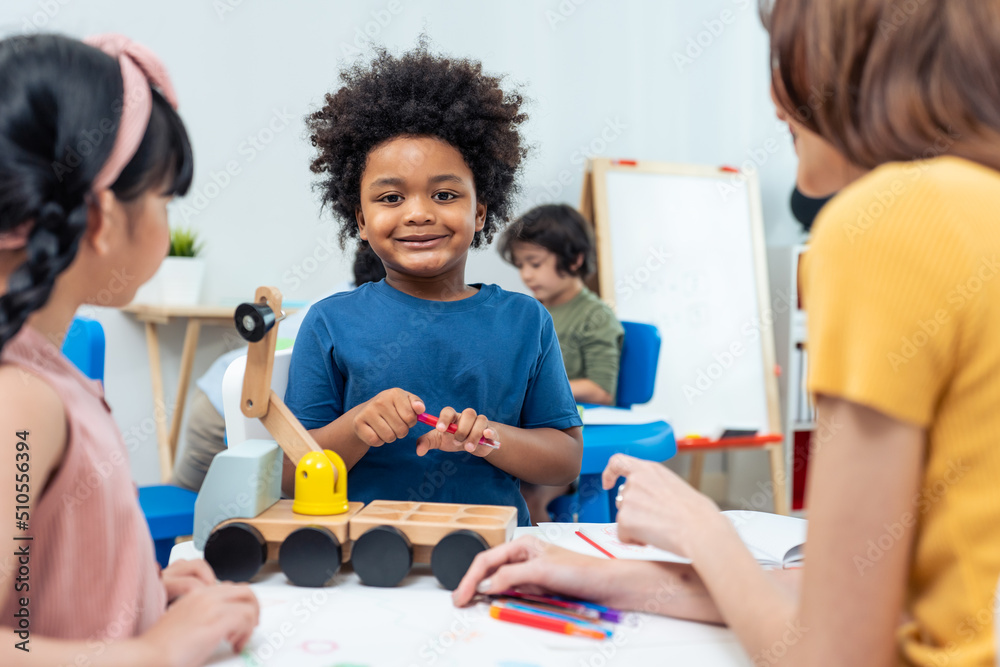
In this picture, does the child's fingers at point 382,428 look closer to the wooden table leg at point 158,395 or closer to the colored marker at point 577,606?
the colored marker at point 577,606

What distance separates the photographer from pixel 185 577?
579 millimetres

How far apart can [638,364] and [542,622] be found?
66.9 inches

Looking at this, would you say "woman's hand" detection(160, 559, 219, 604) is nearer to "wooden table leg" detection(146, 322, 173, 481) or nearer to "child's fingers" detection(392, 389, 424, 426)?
"child's fingers" detection(392, 389, 424, 426)

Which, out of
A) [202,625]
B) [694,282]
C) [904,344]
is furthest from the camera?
[694,282]

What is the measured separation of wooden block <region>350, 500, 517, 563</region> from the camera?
646 millimetres

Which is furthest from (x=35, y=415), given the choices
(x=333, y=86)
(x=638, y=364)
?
(x=333, y=86)

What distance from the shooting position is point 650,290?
9.82 feet

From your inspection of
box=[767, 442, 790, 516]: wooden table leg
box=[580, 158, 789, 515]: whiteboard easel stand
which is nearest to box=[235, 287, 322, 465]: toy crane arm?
box=[580, 158, 789, 515]: whiteboard easel stand

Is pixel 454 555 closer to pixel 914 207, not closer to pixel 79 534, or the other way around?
pixel 79 534

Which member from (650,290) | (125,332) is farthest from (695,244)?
(125,332)

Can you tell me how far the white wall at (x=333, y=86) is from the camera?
2748 millimetres

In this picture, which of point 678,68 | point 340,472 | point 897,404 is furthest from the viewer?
point 678,68

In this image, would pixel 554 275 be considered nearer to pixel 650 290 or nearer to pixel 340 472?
pixel 650 290

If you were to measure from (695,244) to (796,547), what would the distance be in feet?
8.17
